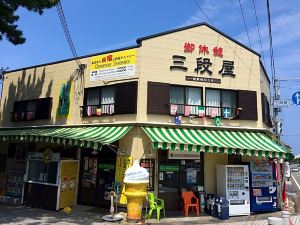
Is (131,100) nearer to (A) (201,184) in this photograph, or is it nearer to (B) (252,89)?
(A) (201,184)

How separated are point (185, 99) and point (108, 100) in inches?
150

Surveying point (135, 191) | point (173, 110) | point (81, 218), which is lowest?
point (81, 218)

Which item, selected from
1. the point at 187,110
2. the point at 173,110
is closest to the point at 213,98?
the point at 187,110

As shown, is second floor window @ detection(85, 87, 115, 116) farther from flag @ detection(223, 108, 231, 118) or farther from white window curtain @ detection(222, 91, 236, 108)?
white window curtain @ detection(222, 91, 236, 108)

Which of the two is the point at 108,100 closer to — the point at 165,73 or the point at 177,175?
the point at 165,73

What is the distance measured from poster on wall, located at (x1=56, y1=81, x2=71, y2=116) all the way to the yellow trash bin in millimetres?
6661

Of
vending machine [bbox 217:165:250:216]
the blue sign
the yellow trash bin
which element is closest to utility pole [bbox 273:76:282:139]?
the blue sign

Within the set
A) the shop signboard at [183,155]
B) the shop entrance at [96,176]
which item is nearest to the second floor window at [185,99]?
the shop signboard at [183,155]

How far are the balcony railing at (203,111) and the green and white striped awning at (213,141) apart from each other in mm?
775

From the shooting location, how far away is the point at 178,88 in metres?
16.4

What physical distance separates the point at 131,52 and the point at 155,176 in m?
5.95

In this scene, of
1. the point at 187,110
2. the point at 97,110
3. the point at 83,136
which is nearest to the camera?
the point at 83,136

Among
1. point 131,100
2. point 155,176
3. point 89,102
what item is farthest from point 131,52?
point 155,176

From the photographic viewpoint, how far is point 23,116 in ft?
66.1
